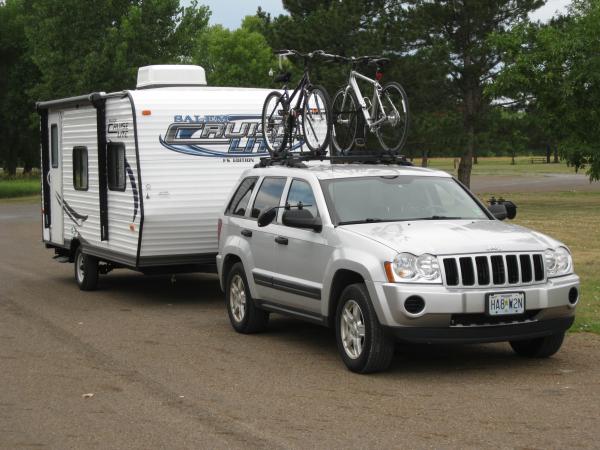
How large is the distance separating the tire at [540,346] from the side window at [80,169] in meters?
7.80

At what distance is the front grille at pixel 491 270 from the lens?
8617 mm

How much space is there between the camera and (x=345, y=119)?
1323cm

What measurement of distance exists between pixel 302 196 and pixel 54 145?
7519 millimetres

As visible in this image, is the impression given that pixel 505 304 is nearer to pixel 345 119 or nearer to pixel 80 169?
pixel 345 119

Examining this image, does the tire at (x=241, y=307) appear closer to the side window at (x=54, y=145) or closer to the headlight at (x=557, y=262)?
the headlight at (x=557, y=262)

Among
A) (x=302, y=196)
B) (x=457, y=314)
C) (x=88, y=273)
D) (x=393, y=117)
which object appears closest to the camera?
(x=457, y=314)

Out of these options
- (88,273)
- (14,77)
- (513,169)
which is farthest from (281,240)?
(513,169)

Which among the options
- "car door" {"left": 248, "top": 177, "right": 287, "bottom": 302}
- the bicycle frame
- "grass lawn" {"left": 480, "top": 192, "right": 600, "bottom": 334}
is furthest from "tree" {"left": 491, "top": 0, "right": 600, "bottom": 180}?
"car door" {"left": 248, "top": 177, "right": 287, "bottom": 302}

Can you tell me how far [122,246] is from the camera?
557 inches

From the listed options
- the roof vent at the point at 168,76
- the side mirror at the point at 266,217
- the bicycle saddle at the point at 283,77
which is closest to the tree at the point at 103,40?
the roof vent at the point at 168,76

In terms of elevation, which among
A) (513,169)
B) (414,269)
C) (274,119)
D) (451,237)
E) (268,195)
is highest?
(274,119)

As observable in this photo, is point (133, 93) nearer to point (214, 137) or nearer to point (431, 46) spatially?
point (214, 137)

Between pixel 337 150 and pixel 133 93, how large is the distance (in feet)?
9.09

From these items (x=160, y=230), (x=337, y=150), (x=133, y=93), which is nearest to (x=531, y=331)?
(x=337, y=150)
